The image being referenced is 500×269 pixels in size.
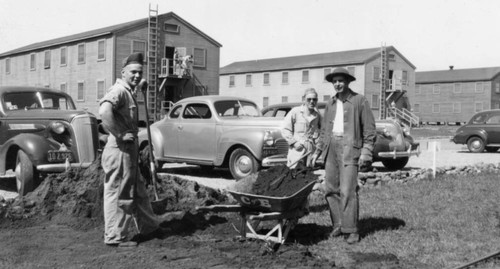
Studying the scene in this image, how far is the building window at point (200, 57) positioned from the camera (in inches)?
1571

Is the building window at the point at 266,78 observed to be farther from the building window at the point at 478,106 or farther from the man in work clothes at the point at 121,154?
the man in work clothes at the point at 121,154

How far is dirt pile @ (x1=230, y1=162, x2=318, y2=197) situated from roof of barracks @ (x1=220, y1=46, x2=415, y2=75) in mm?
42470

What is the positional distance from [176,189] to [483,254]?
14.8 feet

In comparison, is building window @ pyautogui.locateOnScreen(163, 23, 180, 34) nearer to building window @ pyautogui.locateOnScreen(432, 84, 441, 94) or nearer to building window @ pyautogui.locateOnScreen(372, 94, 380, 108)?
building window @ pyautogui.locateOnScreen(372, 94, 380, 108)

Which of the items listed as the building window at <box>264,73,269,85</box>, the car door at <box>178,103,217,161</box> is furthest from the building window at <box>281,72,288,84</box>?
the car door at <box>178,103,217,161</box>

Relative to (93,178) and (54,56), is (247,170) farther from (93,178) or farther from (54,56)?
(54,56)

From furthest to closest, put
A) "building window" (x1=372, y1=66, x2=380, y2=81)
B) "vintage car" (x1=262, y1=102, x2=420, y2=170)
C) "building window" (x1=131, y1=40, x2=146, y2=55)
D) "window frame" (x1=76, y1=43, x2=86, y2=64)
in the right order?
"building window" (x1=372, y1=66, x2=380, y2=81) < "window frame" (x1=76, y1=43, x2=86, y2=64) < "building window" (x1=131, y1=40, x2=146, y2=55) < "vintage car" (x1=262, y1=102, x2=420, y2=170)

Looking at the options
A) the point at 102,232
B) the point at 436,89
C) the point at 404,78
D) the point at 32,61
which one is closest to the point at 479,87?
the point at 436,89

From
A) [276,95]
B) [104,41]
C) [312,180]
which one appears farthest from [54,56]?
[312,180]

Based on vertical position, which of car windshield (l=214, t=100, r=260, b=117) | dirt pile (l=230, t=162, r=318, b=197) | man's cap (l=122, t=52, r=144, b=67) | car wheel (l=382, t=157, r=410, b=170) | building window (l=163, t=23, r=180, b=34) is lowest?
car wheel (l=382, t=157, r=410, b=170)

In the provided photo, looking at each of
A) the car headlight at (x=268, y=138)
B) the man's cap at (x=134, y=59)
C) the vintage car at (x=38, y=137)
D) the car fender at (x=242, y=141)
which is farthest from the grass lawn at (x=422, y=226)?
the vintage car at (x=38, y=137)

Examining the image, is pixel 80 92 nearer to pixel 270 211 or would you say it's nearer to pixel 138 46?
pixel 138 46

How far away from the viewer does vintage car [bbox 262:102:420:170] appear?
534 inches

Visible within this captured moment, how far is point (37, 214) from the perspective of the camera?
7219 millimetres
